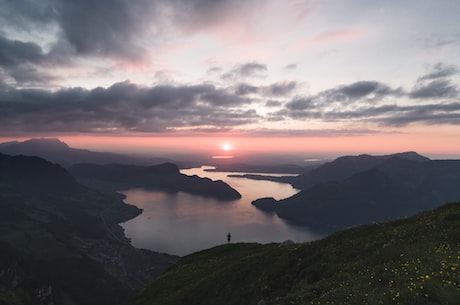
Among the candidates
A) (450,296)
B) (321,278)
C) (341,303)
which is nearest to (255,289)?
(321,278)

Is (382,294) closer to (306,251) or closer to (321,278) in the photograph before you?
(321,278)

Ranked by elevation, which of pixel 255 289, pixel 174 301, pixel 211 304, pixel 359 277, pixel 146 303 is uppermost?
pixel 359 277

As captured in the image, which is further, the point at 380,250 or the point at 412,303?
the point at 380,250

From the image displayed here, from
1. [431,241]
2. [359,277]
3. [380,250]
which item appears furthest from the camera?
[380,250]

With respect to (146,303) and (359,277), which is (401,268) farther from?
(146,303)

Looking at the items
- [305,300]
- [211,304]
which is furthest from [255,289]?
[305,300]

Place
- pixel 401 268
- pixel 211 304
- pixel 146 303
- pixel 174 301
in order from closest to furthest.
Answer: pixel 401 268
pixel 211 304
pixel 174 301
pixel 146 303

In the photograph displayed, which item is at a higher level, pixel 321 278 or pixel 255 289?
pixel 321 278
